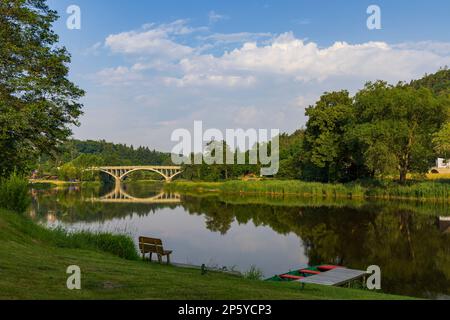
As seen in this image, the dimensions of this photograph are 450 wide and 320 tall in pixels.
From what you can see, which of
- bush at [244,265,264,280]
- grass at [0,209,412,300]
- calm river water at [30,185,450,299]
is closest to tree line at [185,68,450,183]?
calm river water at [30,185,450,299]

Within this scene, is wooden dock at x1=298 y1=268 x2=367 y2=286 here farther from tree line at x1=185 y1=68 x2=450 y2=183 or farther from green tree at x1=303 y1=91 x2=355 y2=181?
green tree at x1=303 y1=91 x2=355 y2=181

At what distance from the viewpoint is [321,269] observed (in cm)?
1218

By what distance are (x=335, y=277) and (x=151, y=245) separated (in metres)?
5.14

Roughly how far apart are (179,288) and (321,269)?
675 cm

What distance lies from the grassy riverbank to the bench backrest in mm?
30341

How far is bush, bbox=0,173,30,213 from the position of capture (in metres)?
15.7

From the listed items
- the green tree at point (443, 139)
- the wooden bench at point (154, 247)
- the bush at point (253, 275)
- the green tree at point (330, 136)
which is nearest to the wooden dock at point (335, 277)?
the bush at point (253, 275)

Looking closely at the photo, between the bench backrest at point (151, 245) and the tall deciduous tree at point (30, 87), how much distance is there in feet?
18.5

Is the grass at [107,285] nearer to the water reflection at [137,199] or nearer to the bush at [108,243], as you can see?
the bush at [108,243]

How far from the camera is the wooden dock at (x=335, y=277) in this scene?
998 cm

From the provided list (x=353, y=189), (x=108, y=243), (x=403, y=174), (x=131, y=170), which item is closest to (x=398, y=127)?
(x=403, y=174)

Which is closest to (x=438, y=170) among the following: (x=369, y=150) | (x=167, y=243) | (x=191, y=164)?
(x=369, y=150)

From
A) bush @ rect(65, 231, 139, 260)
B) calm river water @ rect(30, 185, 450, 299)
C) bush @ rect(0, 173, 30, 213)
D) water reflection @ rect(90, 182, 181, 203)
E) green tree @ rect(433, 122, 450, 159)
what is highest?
green tree @ rect(433, 122, 450, 159)

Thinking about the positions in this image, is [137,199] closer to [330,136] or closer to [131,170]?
[330,136]
